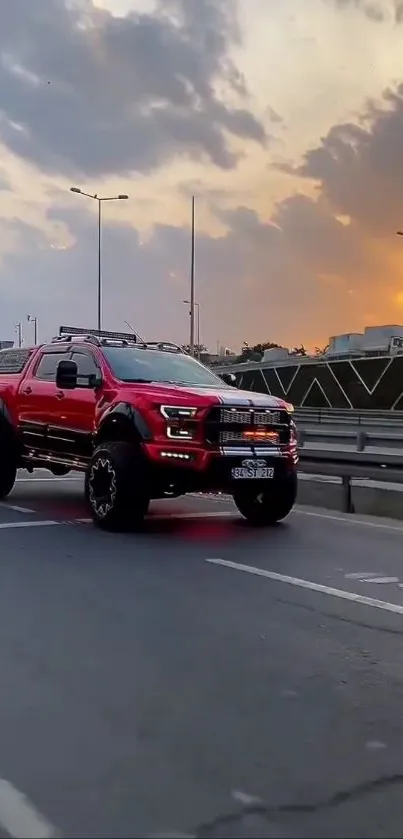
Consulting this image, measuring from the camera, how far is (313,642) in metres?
5.43

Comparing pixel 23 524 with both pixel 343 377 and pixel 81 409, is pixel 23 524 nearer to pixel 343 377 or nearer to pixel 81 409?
pixel 81 409

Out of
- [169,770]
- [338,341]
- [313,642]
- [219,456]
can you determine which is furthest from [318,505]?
[338,341]

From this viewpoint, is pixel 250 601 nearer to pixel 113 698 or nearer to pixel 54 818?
pixel 113 698

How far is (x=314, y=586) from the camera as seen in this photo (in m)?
7.00

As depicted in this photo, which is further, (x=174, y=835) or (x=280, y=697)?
(x=280, y=697)

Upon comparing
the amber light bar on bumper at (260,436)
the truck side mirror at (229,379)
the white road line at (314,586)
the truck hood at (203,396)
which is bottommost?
the white road line at (314,586)

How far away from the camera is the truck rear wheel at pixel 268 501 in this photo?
10.2 metres

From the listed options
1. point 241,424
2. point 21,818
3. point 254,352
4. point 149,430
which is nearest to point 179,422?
point 149,430

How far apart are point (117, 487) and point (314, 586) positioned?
9.56 ft

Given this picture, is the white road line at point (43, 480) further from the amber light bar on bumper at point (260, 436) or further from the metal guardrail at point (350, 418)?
the metal guardrail at point (350, 418)

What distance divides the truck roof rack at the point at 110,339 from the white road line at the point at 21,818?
7.75 metres

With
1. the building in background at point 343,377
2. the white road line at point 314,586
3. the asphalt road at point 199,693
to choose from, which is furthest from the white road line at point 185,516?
the building in background at point 343,377

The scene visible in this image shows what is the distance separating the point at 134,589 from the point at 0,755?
3.05 meters

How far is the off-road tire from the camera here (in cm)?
1204
